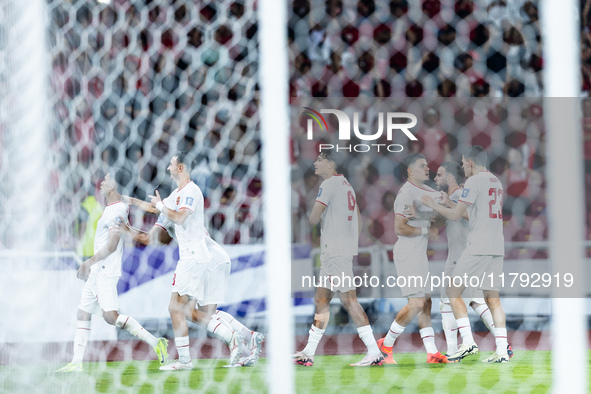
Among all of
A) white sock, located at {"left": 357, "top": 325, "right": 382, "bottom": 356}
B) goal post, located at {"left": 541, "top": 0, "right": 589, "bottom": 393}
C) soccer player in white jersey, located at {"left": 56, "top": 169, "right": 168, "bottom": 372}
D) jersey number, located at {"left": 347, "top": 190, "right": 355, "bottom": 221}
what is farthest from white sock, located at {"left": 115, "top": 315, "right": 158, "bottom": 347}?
goal post, located at {"left": 541, "top": 0, "right": 589, "bottom": 393}

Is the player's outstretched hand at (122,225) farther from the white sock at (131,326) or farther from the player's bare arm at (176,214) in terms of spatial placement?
the white sock at (131,326)

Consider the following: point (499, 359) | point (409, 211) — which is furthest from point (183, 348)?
point (499, 359)

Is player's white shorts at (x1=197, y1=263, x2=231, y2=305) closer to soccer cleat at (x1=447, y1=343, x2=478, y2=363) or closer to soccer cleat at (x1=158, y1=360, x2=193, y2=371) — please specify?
soccer cleat at (x1=158, y1=360, x2=193, y2=371)

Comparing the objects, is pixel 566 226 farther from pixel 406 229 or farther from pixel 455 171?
pixel 455 171

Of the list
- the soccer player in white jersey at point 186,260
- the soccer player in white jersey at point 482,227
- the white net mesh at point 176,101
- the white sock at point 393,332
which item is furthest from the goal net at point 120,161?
the soccer player in white jersey at point 482,227

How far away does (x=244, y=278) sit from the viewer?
5.35 metres

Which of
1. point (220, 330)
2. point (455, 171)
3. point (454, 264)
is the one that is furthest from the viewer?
point (455, 171)

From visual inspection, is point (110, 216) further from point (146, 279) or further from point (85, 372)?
point (146, 279)

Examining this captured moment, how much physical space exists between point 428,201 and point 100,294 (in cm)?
192

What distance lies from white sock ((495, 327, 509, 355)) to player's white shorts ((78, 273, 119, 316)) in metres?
2.17

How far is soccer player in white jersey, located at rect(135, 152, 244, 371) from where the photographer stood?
13.1 feet

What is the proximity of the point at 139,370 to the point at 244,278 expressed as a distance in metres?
1.34

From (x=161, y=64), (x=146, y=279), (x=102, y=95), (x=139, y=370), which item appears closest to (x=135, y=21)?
(x=161, y=64)

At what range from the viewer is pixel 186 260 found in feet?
13.2
